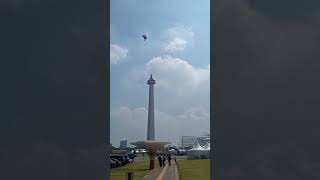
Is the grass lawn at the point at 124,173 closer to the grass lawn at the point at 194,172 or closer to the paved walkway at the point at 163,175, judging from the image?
the paved walkway at the point at 163,175

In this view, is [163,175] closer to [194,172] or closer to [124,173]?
[194,172]

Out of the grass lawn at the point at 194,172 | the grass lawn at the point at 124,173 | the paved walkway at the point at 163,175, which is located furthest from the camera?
the grass lawn at the point at 124,173

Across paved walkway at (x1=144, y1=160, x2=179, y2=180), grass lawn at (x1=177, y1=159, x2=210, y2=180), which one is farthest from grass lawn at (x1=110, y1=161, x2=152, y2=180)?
grass lawn at (x1=177, y1=159, x2=210, y2=180)

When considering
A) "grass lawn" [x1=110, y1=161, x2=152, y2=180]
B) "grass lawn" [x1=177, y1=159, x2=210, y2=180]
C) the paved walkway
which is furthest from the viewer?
"grass lawn" [x1=110, y1=161, x2=152, y2=180]

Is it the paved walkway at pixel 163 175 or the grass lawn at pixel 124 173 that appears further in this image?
the grass lawn at pixel 124 173

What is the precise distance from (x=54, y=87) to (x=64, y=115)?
0.46 metres

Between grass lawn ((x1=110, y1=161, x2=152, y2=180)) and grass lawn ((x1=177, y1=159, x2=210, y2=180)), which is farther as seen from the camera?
grass lawn ((x1=110, y1=161, x2=152, y2=180))

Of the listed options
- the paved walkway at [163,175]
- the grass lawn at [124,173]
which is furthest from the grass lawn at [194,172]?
the grass lawn at [124,173]

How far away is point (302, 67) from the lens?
6867 mm

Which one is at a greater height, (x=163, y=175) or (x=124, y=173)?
(x=163, y=175)

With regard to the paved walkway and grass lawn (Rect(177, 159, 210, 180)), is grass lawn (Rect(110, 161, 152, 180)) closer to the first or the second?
the paved walkway

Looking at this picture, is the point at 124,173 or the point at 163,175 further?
the point at 124,173

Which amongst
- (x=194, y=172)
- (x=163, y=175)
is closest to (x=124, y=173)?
(x=163, y=175)

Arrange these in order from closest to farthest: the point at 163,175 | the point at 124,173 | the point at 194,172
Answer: the point at 163,175, the point at 194,172, the point at 124,173
